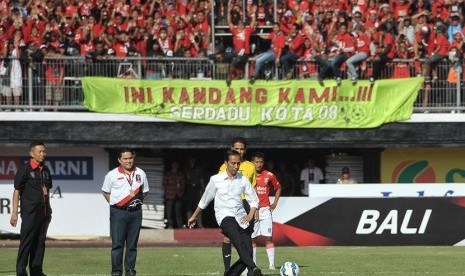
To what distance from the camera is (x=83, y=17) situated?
2712 cm

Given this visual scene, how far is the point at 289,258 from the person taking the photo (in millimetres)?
20562

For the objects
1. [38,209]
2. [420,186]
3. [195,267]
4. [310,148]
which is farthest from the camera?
[310,148]

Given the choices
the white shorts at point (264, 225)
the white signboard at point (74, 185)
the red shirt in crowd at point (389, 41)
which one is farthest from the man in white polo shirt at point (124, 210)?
the white signboard at point (74, 185)

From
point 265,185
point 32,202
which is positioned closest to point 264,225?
point 265,185

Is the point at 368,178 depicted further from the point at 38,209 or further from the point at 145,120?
the point at 38,209

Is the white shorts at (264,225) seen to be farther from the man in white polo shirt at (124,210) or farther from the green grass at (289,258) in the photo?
the man in white polo shirt at (124,210)

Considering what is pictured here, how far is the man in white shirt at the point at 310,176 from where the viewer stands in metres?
29.0

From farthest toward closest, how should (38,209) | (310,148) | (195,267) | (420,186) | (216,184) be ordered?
1. (310,148)
2. (420,186)
3. (195,267)
4. (38,209)
5. (216,184)

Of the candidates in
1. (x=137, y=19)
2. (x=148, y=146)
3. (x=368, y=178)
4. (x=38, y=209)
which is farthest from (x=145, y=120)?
(x=38, y=209)

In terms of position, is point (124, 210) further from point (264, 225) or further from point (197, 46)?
point (197, 46)

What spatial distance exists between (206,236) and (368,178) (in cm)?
520

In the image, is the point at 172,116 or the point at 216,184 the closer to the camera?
the point at 216,184

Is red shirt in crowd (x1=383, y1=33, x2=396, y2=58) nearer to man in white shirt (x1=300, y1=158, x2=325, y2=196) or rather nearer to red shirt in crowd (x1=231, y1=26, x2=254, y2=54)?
red shirt in crowd (x1=231, y1=26, x2=254, y2=54)

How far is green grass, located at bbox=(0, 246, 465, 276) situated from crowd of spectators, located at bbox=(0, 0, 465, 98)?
5.18 m
